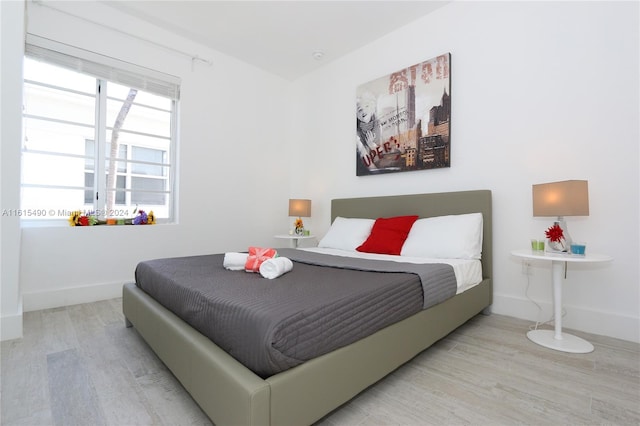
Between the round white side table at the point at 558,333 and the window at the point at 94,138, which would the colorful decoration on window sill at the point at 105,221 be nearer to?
the window at the point at 94,138

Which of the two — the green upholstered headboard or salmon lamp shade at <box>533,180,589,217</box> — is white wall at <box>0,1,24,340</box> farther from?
salmon lamp shade at <box>533,180,589,217</box>

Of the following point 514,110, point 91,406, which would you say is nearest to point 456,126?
point 514,110

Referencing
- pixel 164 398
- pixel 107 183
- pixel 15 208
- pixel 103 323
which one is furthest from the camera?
pixel 107 183

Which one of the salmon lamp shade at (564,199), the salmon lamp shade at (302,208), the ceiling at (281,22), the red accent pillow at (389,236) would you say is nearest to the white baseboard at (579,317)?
the salmon lamp shade at (564,199)

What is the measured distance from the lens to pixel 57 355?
1.86 metres

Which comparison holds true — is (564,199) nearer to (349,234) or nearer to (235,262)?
(349,234)

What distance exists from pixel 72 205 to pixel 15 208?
1.00m

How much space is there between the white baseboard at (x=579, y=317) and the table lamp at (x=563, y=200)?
23.9 inches

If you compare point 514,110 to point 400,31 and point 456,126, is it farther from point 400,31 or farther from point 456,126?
point 400,31

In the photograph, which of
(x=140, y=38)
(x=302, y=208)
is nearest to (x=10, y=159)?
(x=140, y=38)

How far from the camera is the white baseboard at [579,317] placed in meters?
2.11

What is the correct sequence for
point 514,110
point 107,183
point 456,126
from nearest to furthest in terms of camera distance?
point 514,110
point 456,126
point 107,183

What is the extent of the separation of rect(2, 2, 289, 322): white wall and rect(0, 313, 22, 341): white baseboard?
73 cm

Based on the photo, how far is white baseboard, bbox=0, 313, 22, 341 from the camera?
2049 mm
